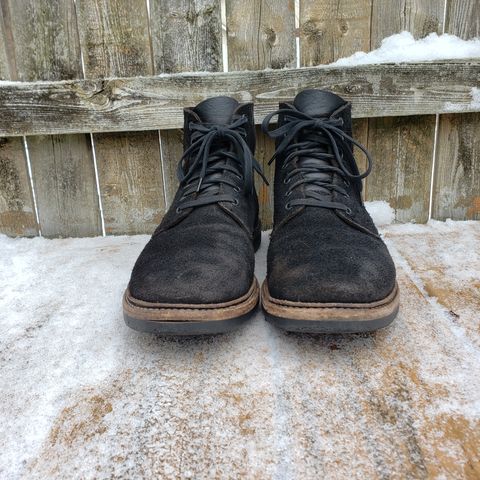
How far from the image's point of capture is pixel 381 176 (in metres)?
1.48

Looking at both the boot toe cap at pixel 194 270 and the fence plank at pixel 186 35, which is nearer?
the boot toe cap at pixel 194 270

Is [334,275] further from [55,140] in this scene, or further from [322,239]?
[55,140]

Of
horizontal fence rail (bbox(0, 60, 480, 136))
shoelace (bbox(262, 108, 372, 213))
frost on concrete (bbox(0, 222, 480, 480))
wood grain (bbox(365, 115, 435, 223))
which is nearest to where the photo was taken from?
frost on concrete (bbox(0, 222, 480, 480))

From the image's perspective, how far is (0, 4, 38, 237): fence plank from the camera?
4.80 ft

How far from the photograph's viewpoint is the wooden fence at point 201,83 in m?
1.33

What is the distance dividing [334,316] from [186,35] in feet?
3.29

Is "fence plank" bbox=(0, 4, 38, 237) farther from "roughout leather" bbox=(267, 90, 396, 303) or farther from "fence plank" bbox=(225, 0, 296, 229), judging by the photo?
"roughout leather" bbox=(267, 90, 396, 303)

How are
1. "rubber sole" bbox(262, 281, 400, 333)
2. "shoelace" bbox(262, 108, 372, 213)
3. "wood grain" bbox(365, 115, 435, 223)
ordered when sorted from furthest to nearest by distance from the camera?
"wood grain" bbox(365, 115, 435, 223), "shoelace" bbox(262, 108, 372, 213), "rubber sole" bbox(262, 281, 400, 333)

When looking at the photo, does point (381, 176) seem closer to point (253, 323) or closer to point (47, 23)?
point (253, 323)

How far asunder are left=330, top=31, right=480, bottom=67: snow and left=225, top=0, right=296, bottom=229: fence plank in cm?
16

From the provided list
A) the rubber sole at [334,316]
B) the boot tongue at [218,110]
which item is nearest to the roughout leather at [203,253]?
the boot tongue at [218,110]

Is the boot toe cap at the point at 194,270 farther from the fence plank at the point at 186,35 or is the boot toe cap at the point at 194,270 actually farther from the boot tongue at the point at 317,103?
the fence plank at the point at 186,35

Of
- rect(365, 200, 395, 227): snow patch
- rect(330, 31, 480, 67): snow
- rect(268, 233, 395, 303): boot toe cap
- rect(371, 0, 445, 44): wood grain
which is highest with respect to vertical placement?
rect(371, 0, 445, 44): wood grain

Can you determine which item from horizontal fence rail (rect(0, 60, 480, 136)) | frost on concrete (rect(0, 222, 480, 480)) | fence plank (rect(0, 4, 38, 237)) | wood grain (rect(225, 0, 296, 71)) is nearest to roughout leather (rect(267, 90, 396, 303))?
frost on concrete (rect(0, 222, 480, 480))
